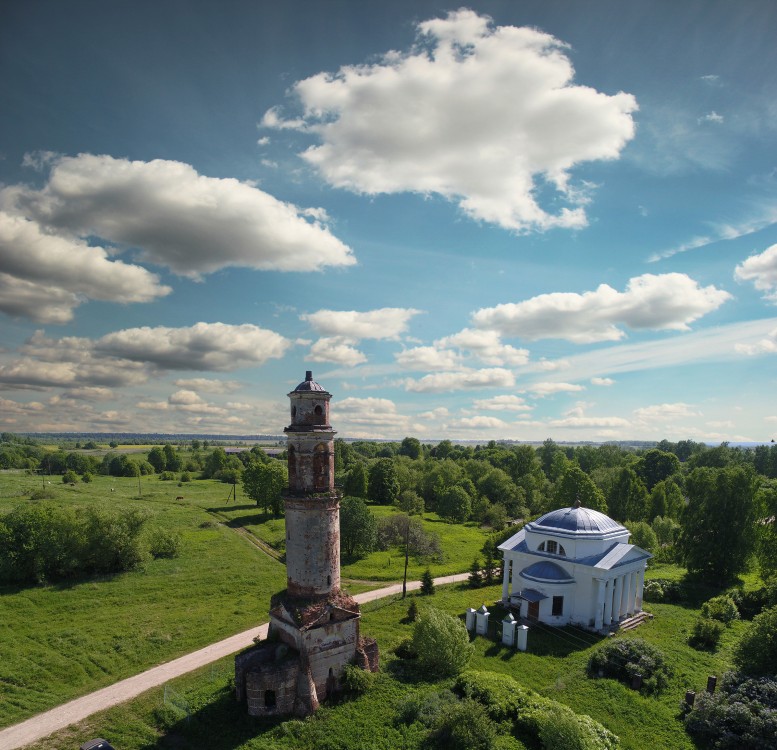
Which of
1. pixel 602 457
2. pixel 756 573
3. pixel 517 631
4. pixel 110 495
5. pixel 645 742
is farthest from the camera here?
pixel 602 457

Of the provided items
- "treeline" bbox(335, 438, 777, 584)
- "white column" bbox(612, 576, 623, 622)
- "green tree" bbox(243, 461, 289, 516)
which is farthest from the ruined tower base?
"green tree" bbox(243, 461, 289, 516)

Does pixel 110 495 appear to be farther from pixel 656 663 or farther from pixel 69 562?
pixel 656 663

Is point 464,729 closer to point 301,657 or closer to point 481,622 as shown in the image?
point 301,657

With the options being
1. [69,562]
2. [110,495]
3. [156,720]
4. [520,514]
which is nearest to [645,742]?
[156,720]

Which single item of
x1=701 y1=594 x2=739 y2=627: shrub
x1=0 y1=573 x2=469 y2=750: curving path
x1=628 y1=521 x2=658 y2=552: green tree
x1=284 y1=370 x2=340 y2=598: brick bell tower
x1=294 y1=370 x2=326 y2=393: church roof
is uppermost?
x1=294 y1=370 x2=326 y2=393: church roof

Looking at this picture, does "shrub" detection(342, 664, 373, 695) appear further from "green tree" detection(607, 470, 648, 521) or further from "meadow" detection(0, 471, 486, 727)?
"green tree" detection(607, 470, 648, 521)

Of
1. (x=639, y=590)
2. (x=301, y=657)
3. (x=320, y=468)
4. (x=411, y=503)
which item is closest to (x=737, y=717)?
(x=639, y=590)
